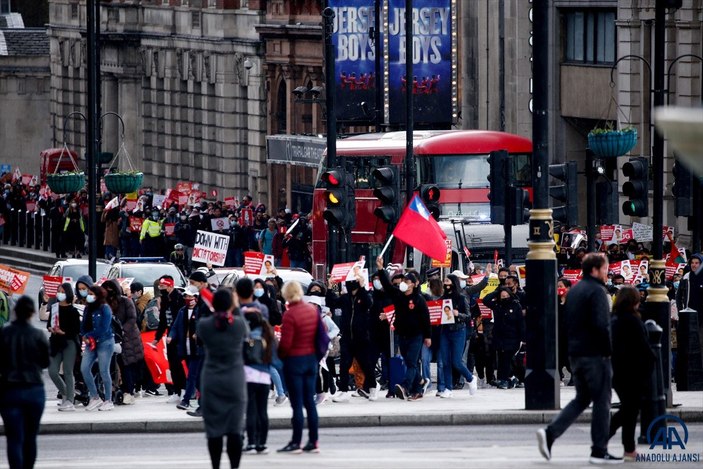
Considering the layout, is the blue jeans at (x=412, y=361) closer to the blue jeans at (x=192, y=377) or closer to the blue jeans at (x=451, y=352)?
the blue jeans at (x=451, y=352)

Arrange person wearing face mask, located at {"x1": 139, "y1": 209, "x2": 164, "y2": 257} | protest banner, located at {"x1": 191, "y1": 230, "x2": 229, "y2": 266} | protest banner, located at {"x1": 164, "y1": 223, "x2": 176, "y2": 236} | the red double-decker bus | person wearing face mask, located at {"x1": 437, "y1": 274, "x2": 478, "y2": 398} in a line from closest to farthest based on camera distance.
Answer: person wearing face mask, located at {"x1": 437, "y1": 274, "x2": 478, "y2": 398} < protest banner, located at {"x1": 191, "y1": 230, "x2": 229, "y2": 266} < the red double-decker bus < person wearing face mask, located at {"x1": 139, "y1": 209, "x2": 164, "y2": 257} < protest banner, located at {"x1": 164, "y1": 223, "x2": 176, "y2": 236}

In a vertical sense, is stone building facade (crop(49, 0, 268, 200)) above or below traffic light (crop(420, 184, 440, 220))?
above

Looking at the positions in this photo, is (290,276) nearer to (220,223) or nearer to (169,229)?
(220,223)

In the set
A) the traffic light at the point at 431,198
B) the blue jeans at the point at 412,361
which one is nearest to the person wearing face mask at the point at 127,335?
the blue jeans at the point at 412,361

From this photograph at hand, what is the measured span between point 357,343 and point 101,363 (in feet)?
9.42

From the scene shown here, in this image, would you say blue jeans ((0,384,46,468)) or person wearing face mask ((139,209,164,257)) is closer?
blue jeans ((0,384,46,468))

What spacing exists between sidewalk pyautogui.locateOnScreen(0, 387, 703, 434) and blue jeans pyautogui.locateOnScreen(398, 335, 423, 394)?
338mm

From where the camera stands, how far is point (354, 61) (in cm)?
4831

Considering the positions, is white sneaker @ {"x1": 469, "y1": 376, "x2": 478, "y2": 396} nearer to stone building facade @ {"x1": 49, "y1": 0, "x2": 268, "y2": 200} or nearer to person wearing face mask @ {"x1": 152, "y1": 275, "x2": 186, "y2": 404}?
person wearing face mask @ {"x1": 152, "y1": 275, "x2": 186, "y2": 404}

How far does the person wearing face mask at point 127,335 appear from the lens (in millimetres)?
24172

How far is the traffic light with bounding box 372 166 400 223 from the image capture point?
3044cm

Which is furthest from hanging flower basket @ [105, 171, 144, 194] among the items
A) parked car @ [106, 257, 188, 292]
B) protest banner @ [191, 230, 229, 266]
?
protest banner @ [191, 230, 229, 266]

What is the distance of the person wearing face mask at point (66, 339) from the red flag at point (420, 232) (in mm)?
6299

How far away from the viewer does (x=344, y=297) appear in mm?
24703
